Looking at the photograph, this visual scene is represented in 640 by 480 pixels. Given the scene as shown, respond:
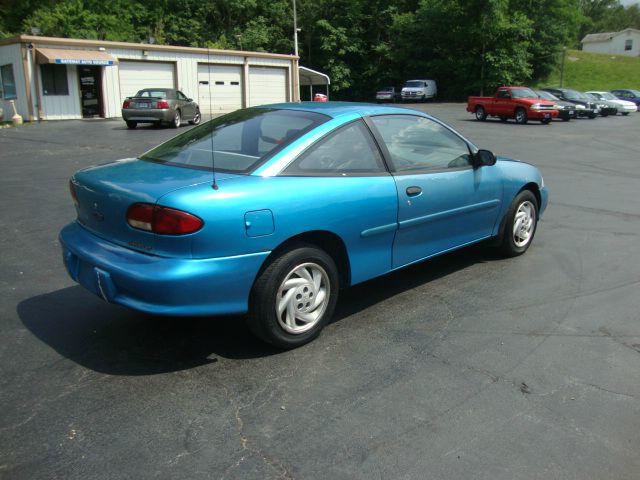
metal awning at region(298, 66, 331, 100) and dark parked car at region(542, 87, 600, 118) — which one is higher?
metal awning at region(298, 66, 331, 100)

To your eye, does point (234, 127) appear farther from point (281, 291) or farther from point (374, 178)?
point (281, 291)

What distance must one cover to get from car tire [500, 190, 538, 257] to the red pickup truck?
74.7 ft

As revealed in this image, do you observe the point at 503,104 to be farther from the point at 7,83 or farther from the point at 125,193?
the point at 125,193

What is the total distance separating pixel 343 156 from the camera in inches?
163

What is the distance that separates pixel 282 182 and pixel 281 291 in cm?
68

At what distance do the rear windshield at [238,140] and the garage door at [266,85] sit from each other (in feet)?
97.7

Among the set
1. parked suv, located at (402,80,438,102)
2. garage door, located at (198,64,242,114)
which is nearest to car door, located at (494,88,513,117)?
garage door, located at (198,64,242,114)

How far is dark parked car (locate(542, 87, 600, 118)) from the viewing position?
31.9 meters

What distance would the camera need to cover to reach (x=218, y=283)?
133 inches

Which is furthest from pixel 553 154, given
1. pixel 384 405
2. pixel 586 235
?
pixel 384 405

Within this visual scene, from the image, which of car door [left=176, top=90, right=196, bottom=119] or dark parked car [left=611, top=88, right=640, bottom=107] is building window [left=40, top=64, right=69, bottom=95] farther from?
dark parked car [left=611, top=88, right=640, bottom=107]

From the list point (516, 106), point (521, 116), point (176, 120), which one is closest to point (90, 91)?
point (176, 120)

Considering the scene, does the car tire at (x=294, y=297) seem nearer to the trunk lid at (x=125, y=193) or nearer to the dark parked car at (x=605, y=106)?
the trunk lid at (x=125, y=193)

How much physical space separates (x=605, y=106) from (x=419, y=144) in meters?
34.9
